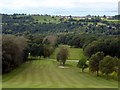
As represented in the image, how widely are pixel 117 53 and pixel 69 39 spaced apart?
46.4m

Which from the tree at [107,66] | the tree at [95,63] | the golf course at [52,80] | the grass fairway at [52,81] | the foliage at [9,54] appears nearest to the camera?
the grass fairway at [52,81]

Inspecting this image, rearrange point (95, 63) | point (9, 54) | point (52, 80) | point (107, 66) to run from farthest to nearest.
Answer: point (9, 54) < point (95, 63) < point (107, 66) < point (52, 80)

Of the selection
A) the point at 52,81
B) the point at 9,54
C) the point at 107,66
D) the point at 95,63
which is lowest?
the point at 52,81

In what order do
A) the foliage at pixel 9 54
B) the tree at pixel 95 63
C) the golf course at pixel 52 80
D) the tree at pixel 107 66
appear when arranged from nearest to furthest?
the golf course at pixel 52 80, the tree at pixel 107 66, the foliage at pixel 9 54, the tree at pixel 95 63

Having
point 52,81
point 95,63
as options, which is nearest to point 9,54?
point 95,63

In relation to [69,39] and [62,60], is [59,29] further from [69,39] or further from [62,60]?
[62,60]

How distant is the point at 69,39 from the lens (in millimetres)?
138500

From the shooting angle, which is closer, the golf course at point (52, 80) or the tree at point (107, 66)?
the golf course at point (52, 80)

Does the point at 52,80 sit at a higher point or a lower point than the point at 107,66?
lower

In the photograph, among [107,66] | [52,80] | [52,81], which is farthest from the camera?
[107,66]

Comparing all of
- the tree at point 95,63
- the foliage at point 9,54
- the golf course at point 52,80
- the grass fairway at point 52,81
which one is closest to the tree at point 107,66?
the golf course at point 52,80

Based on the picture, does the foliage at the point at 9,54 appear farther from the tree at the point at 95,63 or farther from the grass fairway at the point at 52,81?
the tree at the point at 95,63

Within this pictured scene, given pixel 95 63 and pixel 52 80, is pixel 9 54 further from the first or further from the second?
pixel 95 63

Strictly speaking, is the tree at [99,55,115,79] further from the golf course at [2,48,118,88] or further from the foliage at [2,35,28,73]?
the foliage at [2,35,28,73]
